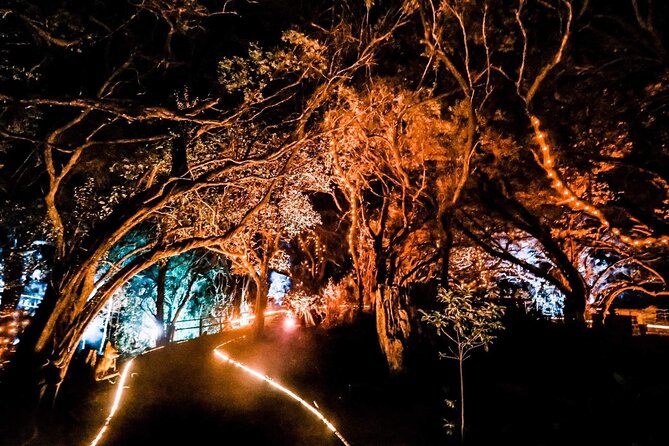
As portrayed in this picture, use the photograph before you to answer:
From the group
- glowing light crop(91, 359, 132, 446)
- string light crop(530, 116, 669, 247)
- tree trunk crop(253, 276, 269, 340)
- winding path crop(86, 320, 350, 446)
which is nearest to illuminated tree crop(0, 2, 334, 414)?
glowing light crop(91, 359, 132, 446)

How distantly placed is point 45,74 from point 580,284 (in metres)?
15.0

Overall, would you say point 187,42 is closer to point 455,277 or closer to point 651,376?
point 651,376

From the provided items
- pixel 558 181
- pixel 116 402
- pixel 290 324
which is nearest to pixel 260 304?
pixel 290 324

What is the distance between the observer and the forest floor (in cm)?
653

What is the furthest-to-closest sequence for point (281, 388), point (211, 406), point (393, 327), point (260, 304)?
point (260, 304), point (393, 327), point (281, 388), point (211, 406)

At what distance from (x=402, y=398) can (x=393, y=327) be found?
1.60 metres

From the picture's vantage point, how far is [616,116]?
10.5 metres

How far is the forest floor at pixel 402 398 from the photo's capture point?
653 centimetres

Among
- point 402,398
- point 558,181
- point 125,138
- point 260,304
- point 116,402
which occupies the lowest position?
point 402,398

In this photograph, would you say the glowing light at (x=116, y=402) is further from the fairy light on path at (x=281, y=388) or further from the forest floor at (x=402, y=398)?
the fairy light on path at (x=281, y=388)

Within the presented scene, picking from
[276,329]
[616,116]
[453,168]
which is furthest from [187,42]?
[276,329]

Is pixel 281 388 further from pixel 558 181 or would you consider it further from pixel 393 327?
pixel 558 181

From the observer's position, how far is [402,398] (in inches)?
348

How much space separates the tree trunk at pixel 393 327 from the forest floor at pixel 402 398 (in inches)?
16.3
